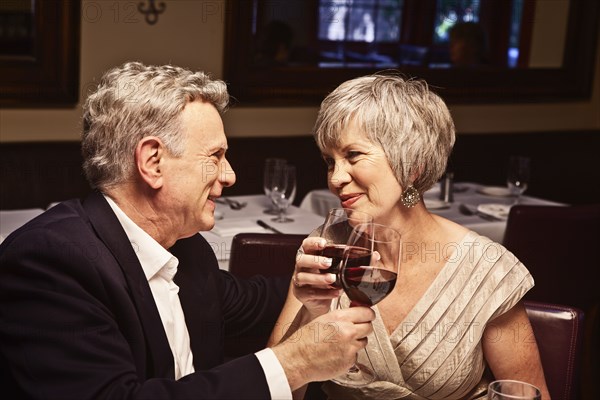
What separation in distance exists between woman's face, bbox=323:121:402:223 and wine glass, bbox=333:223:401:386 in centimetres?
44

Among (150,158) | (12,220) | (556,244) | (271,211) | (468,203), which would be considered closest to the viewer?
(150,158)

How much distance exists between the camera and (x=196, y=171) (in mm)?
1877

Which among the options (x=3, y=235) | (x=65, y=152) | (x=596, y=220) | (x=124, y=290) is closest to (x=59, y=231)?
(x=124, y=290)

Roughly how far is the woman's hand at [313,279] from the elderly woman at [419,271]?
0.38 ft

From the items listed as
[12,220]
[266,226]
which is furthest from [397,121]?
[12,220]

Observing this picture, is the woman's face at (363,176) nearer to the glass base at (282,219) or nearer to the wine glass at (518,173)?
the glass base at (282,219)

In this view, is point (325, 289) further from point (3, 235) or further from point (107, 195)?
point (3, 235)

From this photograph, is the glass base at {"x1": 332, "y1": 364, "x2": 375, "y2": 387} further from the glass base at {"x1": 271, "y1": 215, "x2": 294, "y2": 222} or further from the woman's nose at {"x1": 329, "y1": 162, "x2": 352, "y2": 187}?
the glass base at {"x1": 271, "y1": 215, "x2": 294, "y2": 222}

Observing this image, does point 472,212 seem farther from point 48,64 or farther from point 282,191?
point 48,64

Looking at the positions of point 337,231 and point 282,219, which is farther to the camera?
point 282,219

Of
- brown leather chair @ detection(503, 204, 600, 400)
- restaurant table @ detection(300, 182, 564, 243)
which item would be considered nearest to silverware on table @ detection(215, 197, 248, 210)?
restaurant table @ detection(300, 182, 564, 243)

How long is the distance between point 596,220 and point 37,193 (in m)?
3.01

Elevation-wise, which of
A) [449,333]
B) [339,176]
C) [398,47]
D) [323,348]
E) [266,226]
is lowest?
[266,226]

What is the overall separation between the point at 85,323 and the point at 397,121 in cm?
90
